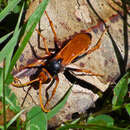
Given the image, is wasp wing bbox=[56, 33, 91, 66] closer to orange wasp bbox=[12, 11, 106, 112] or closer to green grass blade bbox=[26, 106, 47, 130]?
orange wasp bbox=[12, 11, 106, 112]

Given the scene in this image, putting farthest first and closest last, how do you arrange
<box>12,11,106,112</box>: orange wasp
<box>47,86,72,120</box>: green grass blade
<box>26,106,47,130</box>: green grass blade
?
<box>12,11,106,112</box>: orange wasp < <box>47,86,72,120</box>: green grass blade < <box>26,106,47,130</box>: green grass blade

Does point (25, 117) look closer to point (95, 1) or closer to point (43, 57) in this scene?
point (43, 57)

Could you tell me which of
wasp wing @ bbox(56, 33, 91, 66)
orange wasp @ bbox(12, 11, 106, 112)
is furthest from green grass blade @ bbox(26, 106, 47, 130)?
wasp wing @ bbox(56, 33, 91, 66)

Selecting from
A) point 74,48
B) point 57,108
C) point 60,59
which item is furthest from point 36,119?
point 74,48

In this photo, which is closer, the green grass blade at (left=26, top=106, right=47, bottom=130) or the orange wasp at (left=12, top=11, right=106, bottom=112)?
the green grass blade at (left=26, top=106, right=47, bottom=130)

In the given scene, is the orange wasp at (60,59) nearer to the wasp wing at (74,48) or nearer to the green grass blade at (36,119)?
the wasp wing at (74,48)

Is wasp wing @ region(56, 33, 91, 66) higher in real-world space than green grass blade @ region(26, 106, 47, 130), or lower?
higher

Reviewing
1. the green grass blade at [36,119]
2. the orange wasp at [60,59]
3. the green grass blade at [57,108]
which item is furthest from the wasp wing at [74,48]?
the green grass blade at [36,119]

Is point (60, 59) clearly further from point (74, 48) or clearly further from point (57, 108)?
point (57, 108)

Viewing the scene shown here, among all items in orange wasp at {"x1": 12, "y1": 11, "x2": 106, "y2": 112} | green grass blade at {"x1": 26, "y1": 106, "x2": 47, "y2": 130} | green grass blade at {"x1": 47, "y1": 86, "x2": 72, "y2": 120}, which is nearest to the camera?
green grass blade at {"x1": 26, "y1": 106, "x2": 47, "y2": 130}
